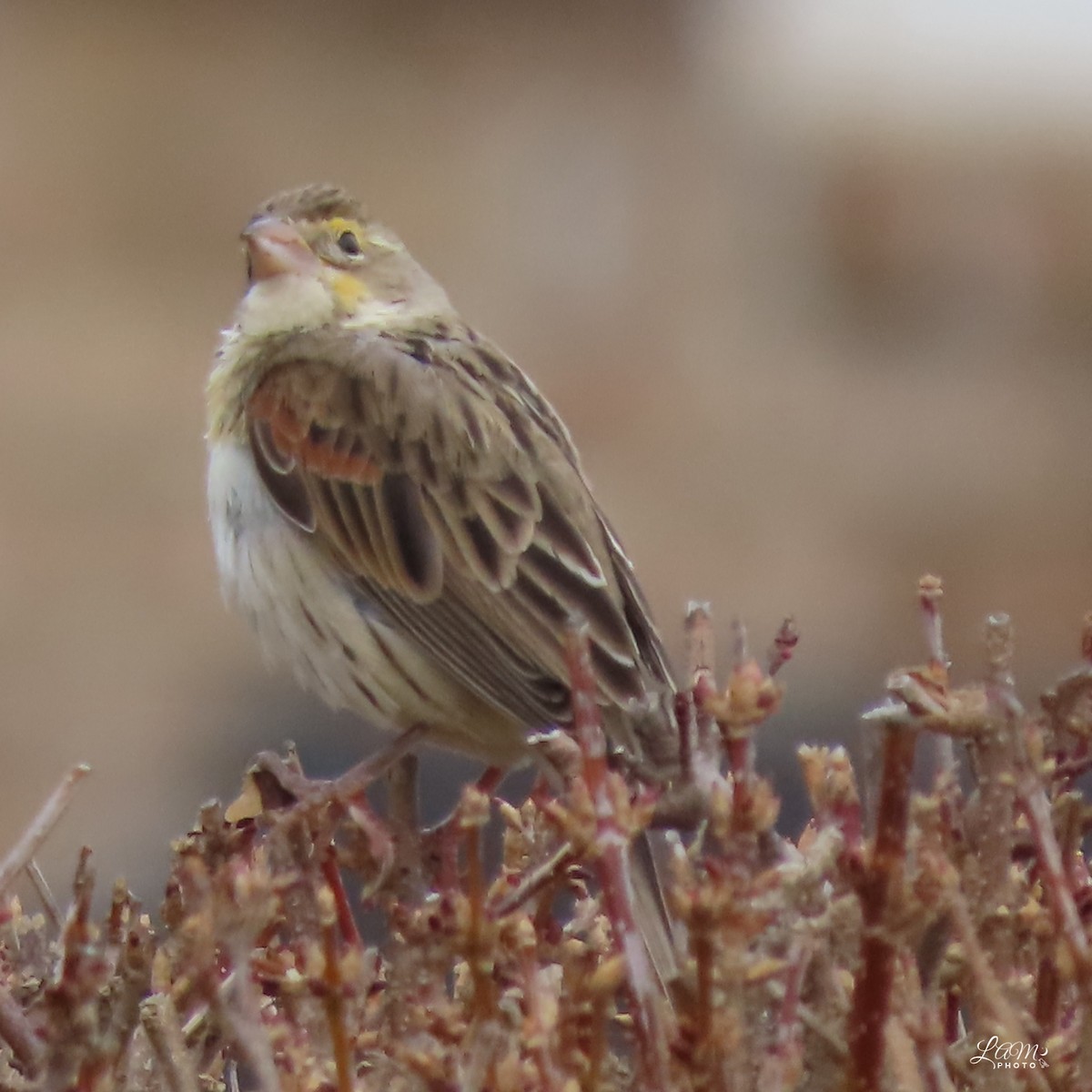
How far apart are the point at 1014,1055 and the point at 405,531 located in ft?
5.37

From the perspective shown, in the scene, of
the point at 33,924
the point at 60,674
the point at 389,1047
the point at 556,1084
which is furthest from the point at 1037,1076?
the point at 60,674

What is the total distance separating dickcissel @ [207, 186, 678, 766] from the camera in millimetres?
2771

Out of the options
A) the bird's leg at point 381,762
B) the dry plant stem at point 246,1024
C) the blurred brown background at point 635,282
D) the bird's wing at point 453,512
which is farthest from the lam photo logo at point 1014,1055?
the blurred brown background at point 635,282

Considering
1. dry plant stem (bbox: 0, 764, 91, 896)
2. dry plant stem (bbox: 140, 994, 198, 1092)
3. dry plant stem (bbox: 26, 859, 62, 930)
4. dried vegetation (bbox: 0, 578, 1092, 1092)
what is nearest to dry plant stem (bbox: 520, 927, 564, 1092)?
dried vegetation (bbox: 0, 578, 1092, 1092)

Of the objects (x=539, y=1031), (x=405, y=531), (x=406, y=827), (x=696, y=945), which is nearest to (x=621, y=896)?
(x=696, y=945)

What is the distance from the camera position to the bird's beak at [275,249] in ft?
10.3

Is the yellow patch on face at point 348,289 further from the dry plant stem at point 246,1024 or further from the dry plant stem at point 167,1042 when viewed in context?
the dry plant stem at point 246,1024

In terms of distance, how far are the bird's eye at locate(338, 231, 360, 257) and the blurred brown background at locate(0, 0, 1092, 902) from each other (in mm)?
5744

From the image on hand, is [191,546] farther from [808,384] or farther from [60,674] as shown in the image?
[808,384]

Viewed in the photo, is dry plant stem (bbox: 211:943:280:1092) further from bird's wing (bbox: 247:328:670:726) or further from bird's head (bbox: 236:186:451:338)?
bird's head (bbox: 236:186:451:338)

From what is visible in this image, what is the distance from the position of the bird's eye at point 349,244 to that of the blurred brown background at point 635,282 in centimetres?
574

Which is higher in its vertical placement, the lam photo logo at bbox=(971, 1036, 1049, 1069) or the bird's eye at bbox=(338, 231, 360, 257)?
the bird's eye at bbox=(338, 231, 360, 257)

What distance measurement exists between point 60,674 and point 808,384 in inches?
156

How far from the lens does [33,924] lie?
6.31ft
